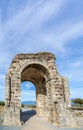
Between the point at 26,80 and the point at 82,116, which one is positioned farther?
the point at 26,80

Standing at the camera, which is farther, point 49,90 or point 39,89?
point 39,89

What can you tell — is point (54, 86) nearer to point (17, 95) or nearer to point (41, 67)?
point (41, 67)

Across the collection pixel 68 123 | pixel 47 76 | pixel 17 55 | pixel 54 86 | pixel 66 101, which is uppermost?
pixel 17 55

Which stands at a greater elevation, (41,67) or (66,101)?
(41,67)

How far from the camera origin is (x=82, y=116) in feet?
44.2

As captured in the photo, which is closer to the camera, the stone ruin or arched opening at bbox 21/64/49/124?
the stone ruin

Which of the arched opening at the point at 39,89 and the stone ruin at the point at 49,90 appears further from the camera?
the arched opening at the point at 39,89

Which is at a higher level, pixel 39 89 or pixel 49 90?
pixel 39 89

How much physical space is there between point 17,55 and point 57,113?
5.51m

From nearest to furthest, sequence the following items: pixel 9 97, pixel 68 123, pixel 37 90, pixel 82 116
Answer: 1. pixel 68 123
2. pixel 9 97
3. pixel 82 116
4. pixel 37 90

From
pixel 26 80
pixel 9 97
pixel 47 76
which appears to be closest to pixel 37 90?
pixel 26 80

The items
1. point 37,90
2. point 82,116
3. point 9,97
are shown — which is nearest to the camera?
point 9,97

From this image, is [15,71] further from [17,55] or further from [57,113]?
[57,113]

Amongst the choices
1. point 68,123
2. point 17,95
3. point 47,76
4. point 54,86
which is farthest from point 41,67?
point 68,123
